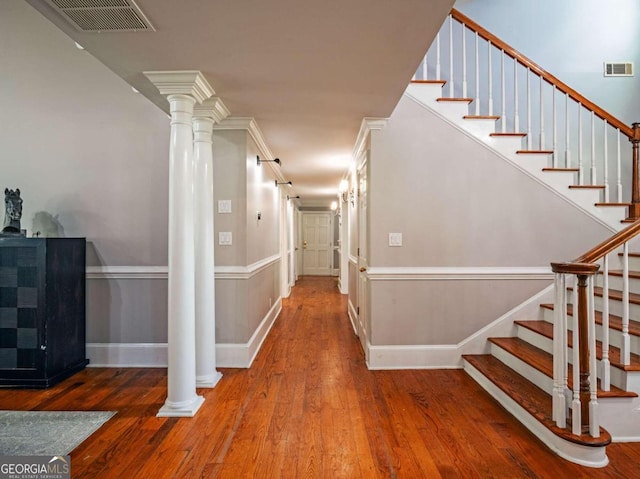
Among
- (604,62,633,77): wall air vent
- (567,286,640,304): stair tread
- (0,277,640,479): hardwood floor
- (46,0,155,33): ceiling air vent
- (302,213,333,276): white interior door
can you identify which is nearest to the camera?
(46,0,155,33): ceiling air vent

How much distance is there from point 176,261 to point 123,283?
131 cm

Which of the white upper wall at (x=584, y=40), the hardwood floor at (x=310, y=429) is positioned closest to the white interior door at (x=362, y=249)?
the hardwood floor at (x=310, y=429)

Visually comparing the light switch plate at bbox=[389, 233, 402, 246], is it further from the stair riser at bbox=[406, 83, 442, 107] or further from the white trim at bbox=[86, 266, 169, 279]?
the white trim at bbox=[86, 266, 169, 279]

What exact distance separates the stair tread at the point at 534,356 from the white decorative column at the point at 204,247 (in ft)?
7.85

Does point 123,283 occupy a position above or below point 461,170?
below

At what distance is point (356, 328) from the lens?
4293 mm

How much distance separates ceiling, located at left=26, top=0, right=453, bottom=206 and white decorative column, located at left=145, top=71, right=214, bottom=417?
0.87ft

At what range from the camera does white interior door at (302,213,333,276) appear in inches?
428

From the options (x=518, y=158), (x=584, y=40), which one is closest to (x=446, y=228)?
(x=518, y=158)

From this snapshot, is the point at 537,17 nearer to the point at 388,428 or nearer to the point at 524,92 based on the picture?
the point at 524,92

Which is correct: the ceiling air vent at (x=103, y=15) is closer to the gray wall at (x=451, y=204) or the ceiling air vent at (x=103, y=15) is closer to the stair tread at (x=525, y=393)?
the gray wall at (x=451, y=204)

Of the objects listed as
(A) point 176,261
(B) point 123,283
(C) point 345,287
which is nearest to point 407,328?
(A) point 176,261

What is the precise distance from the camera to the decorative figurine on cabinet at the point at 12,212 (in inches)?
115

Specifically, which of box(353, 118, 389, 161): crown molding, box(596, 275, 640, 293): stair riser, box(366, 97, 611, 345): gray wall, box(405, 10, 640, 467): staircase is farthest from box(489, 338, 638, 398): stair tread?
box(353, 118, 389, 161): crown molding
